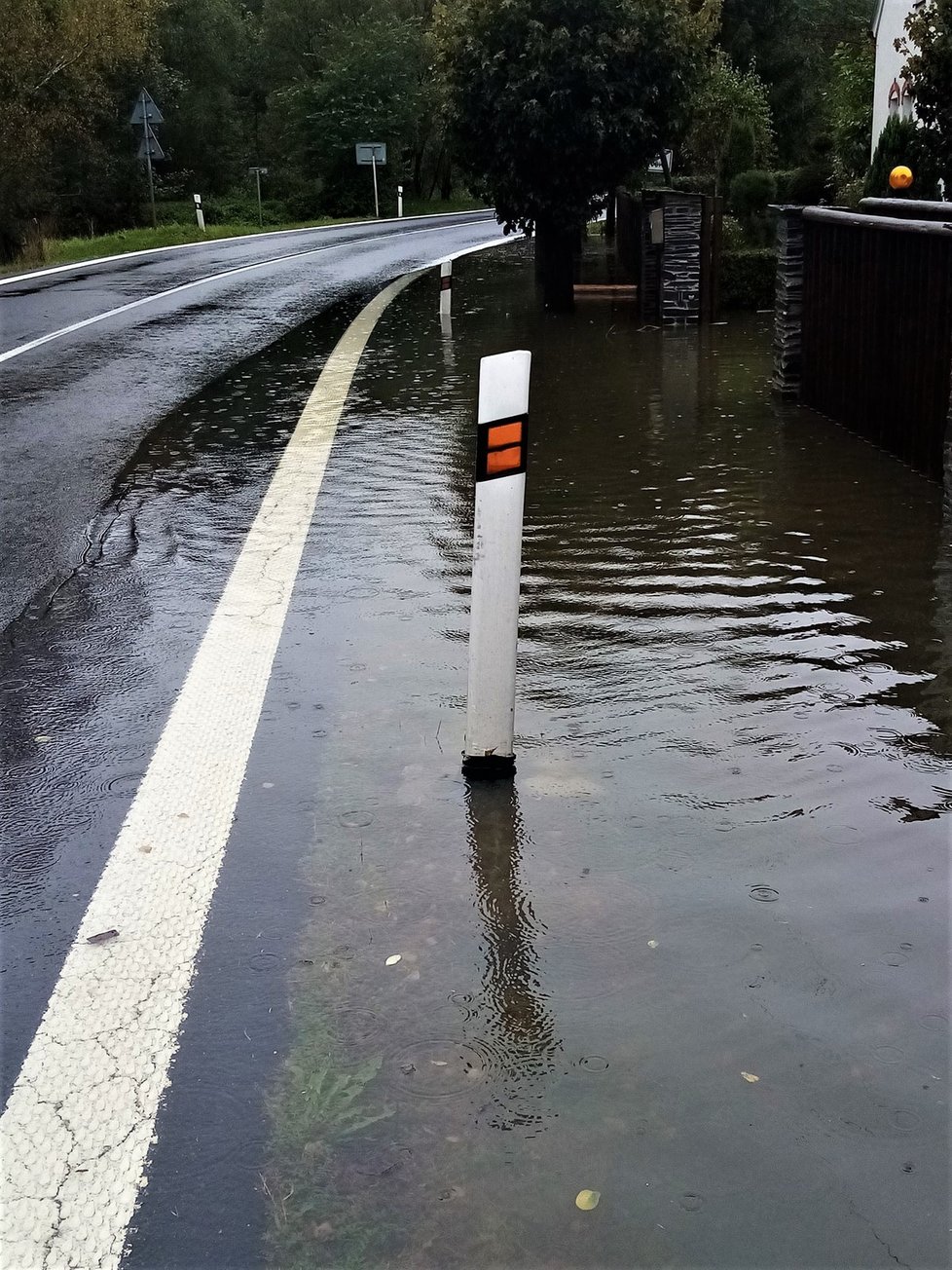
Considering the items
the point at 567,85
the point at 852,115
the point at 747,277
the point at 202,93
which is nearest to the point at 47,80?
the point at 852,115

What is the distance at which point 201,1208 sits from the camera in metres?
2.56

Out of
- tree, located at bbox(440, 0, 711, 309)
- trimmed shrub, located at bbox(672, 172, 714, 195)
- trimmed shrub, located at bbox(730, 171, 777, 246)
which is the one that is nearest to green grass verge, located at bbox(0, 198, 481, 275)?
trimmed shrub, located at bbox(672, 172, 714, 195)

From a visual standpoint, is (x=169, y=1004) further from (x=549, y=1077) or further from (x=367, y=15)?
(x=367, y=15)

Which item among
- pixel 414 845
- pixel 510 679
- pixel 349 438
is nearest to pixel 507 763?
pixel 510 679

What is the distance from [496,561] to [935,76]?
38.3 ft

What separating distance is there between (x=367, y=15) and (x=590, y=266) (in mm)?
45957

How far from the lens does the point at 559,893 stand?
3.58 meters

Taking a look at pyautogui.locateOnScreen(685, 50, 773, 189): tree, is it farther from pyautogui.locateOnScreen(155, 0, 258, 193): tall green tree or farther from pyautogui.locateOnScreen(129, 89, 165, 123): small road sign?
pyautogui.locateOnScreen(155, 0, 258, 193): tall green tree

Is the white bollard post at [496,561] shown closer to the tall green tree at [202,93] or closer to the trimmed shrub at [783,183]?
the trimmed shrub at [783,183]

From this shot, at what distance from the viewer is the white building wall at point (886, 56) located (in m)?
19.4

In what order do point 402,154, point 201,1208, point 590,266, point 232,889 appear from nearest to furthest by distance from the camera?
point 201,1208 < point 232,889 < point 590,266 < point 402,154

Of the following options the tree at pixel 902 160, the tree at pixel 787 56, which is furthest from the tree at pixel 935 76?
the tree at pixel 787 56

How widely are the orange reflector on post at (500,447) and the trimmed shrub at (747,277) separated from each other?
40.3 ft

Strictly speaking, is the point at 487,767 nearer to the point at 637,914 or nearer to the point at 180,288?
the point at 637,914
